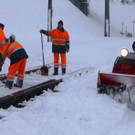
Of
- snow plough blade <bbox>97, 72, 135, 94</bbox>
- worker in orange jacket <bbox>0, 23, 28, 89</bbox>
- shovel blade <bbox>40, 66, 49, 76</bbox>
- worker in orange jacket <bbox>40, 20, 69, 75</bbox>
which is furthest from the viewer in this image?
worker in orange jacket <bbox>40, 20, 69, 75</bbox>

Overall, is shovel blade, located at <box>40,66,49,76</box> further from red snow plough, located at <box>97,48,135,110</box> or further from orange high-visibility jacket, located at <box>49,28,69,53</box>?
red snow plough, located at <box>97,48,135,110</box>

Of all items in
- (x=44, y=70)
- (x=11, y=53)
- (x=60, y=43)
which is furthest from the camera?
(x=60, y=43)

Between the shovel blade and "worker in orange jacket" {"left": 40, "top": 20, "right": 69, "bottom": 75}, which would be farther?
"worker in orange jacket" {"left": 40, "top": 20, "right": 69, "bottom": 75}

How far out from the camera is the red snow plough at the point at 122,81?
4289mm

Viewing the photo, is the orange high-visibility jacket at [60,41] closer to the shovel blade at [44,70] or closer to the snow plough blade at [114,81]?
the shovel blade at [44,70]

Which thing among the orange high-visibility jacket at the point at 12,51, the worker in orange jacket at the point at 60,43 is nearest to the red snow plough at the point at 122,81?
the orange high-visibility jacket at the point at 12,51

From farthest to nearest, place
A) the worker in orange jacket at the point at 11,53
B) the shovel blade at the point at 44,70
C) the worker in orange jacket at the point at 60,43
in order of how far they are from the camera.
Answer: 1. the worker in orange jacket at the point at 60,43
2. the shovel blade at the point at 44,70
3. the worker in orange jacket at the point at 11,53

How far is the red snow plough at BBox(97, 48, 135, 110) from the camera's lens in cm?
429

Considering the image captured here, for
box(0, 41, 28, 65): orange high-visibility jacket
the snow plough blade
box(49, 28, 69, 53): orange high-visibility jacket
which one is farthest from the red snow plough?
box(49, 28, 69, 53): orange high-visibility jacket

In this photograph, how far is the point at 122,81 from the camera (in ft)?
14.5

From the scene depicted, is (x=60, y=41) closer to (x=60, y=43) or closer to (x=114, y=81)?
(x=60, y=43)

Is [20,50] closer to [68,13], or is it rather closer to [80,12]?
[68,13]

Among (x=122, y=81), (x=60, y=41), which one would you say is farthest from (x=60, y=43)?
(x=122, y=81)

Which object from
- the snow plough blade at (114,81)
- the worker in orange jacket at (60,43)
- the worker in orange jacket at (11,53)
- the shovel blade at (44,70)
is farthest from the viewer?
the worker in orange jacket at (60,43)
